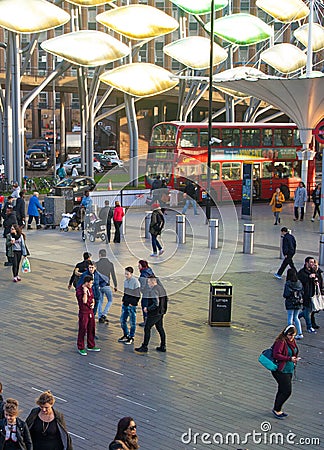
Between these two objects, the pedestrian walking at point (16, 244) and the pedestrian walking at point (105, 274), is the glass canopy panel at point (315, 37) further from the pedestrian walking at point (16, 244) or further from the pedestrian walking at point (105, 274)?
the pedestrian walking at point (105, 274)

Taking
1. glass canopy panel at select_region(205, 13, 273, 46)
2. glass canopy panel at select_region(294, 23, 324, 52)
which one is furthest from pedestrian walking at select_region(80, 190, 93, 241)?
glass canopy panel at select_region(294, 23, 324, 52)

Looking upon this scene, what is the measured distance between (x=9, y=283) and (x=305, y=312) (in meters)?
7.24

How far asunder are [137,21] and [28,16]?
18.6ft

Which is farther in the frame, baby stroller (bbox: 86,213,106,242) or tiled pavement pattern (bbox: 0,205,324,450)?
baby stroller (bbox: 86,213,106,242)

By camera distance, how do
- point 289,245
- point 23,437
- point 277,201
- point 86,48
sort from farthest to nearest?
point 86,48
point 277,201
point 289,245
point 23,437

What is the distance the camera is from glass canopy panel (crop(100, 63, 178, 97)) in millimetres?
35062

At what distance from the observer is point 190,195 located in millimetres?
30047

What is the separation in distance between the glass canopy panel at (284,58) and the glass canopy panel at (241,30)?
1043mm

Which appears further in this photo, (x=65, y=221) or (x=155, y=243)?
(x=65, y=221)

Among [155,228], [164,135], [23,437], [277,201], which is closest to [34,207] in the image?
[155,228]

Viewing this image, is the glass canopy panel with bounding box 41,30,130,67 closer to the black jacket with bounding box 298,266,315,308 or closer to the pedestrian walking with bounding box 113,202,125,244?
the pedestrian walking with bounding box 113,202,125,244

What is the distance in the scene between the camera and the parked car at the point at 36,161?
55.2 meters

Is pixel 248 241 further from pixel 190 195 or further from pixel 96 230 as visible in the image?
pixel 190 195

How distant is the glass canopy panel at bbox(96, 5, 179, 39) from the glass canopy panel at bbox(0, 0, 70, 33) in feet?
9.31
